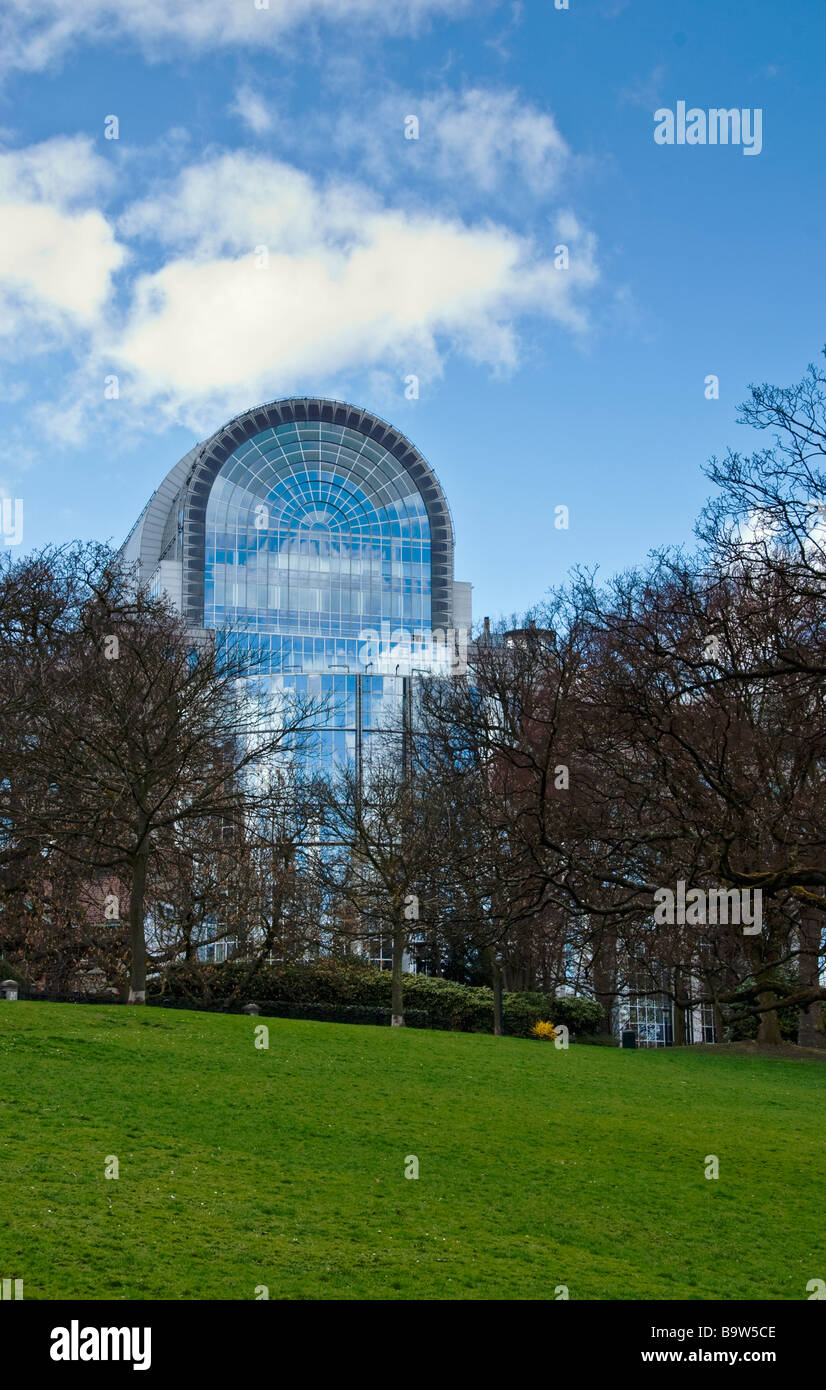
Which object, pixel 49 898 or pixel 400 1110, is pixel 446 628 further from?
pixel 400 1110

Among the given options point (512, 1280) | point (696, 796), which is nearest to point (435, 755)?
point (696, 796)

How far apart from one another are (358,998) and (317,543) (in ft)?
139

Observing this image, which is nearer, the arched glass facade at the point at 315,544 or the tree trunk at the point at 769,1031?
the tree trunk at the point at 769,1031

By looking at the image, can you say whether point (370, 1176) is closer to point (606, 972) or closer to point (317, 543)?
point (606, 972)

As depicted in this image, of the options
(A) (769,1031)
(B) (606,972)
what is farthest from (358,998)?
(A) (769,1031)

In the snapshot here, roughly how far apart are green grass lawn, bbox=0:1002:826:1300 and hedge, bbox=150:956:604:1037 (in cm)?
1452

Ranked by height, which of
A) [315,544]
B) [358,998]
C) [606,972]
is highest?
[315,544]

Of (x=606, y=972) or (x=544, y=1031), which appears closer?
(x=544, y=1031)

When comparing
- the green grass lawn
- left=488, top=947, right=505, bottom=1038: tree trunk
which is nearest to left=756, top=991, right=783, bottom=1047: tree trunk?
left=488, top=947, right=505, bottom=1038: tree trunk

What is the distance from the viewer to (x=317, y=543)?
249 feet

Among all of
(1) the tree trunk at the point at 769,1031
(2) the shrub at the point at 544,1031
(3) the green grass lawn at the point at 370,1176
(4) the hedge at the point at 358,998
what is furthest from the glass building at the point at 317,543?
(3) the green grass lawn at the point at 370,1176

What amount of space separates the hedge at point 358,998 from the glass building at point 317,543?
33118 millimetres

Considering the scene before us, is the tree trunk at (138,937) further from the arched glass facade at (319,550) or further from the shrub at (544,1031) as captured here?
the arched glass facade at (319,550)

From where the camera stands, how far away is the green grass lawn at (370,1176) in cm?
1004
